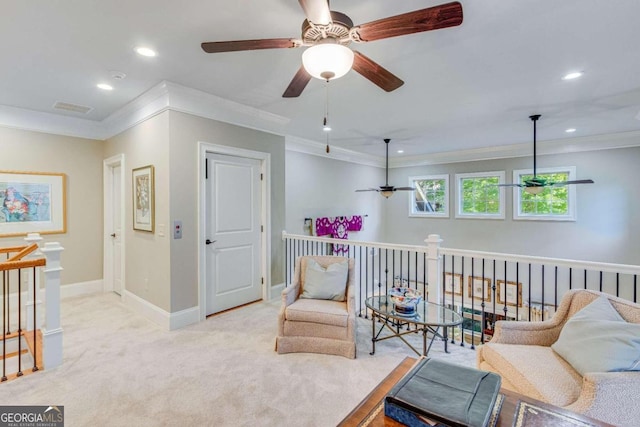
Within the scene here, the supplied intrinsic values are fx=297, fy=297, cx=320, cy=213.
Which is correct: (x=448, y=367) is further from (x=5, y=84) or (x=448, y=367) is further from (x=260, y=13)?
(x=5, y=84)

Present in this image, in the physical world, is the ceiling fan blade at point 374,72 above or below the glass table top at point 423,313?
above

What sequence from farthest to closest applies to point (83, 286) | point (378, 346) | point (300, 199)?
point (300, 199)
point (83, 286)
point (378, 346)

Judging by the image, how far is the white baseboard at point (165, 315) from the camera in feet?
11.0

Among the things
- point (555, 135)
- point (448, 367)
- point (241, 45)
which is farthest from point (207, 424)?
point (555, 135)

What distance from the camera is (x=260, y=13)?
6.59 ft

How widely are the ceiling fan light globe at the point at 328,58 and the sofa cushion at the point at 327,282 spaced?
2.03m

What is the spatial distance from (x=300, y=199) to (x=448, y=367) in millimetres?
4947

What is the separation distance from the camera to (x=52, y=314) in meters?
2.56

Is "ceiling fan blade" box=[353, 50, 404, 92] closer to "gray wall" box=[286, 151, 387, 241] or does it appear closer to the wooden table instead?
the wooden table

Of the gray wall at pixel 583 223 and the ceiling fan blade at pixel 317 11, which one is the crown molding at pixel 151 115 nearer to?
the ceiling fan blade at pixel 317 11

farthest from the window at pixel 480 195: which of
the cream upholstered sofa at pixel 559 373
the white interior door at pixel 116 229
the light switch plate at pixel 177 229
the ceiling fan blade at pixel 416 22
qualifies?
the white interior door at pixel 116 229

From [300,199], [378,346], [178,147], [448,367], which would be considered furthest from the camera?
[300,199]

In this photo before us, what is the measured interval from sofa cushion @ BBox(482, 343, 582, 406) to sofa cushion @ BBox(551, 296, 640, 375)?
64 mm

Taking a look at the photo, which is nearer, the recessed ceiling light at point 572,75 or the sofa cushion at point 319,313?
the sofa cushion at point 319,313
